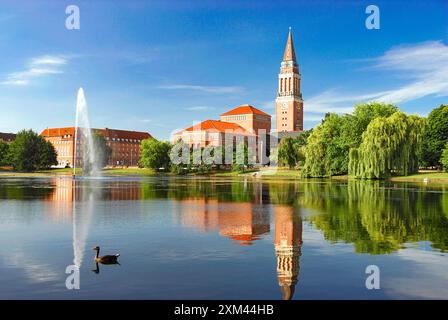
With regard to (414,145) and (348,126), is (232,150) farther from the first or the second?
(414,145)

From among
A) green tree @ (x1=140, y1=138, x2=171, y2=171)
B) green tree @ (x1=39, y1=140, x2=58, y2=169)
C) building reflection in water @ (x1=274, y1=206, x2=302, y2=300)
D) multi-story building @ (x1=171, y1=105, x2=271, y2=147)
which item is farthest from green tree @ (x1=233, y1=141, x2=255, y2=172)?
building reflection in water @ (x1=274, y1=206, x2=302, y2=300)

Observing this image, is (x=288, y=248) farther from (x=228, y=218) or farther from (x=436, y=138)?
(x=436, y=138)

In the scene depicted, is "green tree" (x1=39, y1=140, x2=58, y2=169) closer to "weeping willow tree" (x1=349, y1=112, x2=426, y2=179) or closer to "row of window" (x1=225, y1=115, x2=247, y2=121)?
"row of window" (x1=225, y1=115, x2=247, y2=121)

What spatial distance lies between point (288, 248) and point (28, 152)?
12586 centimetres

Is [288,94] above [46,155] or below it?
above

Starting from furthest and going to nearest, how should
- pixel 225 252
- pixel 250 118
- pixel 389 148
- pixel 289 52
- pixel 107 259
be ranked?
pixel 250 118
pixel 289 52
pixel 389 148
pixel 225 252
pixel 107 259

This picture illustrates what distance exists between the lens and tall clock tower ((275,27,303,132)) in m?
172

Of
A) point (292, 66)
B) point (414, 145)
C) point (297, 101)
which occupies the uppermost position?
point (292, 66)

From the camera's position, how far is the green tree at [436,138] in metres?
84.6

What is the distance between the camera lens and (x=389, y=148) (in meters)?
67.9

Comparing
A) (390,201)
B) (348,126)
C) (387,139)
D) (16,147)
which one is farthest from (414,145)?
(16,147)

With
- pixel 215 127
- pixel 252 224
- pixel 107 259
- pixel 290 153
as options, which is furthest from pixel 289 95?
pixel 107 259
